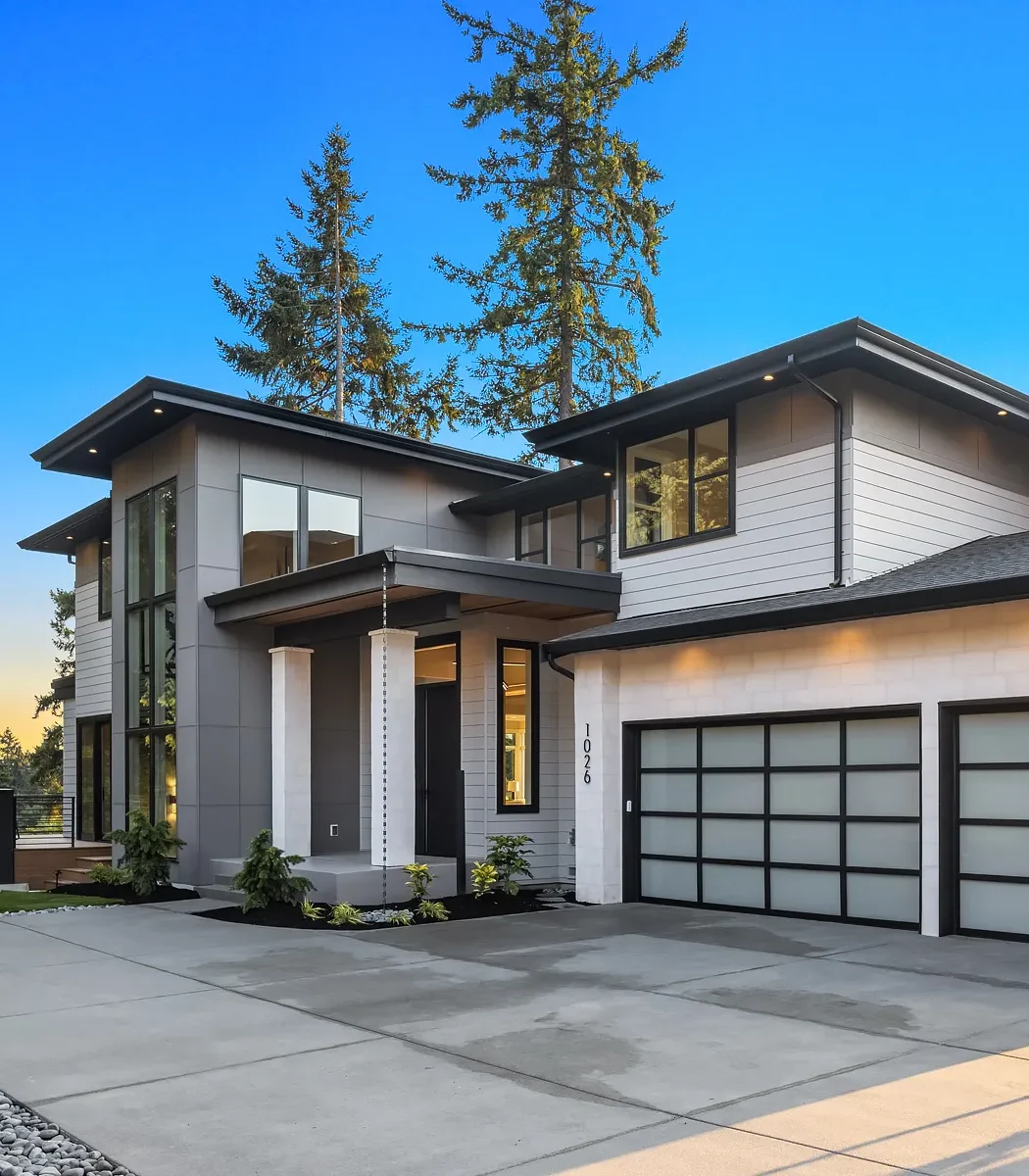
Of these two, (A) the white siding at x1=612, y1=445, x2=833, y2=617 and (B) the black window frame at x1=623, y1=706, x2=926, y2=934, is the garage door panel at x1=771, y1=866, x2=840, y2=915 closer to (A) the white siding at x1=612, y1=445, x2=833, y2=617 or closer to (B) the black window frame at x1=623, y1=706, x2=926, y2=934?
(B) the black window frame at x1=623, y1=706, x2=926, y2=934

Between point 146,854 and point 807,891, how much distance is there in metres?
8.31

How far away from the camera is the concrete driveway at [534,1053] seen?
4.91 m

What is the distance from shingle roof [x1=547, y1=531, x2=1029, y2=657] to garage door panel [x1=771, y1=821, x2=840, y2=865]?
205 cm

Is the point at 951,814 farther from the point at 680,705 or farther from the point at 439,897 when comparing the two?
the point at 439,897

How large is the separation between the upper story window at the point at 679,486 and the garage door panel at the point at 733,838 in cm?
337

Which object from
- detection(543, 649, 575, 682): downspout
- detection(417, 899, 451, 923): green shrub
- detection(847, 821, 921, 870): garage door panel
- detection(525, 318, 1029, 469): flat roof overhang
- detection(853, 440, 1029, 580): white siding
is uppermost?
detection(525, 318, 1029, 469): flat roof overhang

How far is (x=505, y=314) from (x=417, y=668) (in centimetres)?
1389

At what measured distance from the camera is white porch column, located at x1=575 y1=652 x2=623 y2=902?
531 inches

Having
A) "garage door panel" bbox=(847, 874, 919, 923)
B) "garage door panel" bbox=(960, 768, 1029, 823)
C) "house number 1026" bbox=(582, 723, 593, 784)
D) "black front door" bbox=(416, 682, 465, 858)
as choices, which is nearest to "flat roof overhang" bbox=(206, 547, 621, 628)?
"house number 1026" bbox=(582, 723, 593, 784)

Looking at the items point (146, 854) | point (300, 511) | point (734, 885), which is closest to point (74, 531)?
point (300, 511)

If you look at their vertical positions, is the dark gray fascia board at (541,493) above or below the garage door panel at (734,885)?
above

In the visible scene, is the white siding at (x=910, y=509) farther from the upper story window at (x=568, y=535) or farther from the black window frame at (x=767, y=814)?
the upper story window at (x=568, y=535)

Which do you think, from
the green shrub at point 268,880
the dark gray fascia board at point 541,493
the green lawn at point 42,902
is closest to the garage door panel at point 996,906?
the green shrub at point 268,880

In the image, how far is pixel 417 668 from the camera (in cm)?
1692
